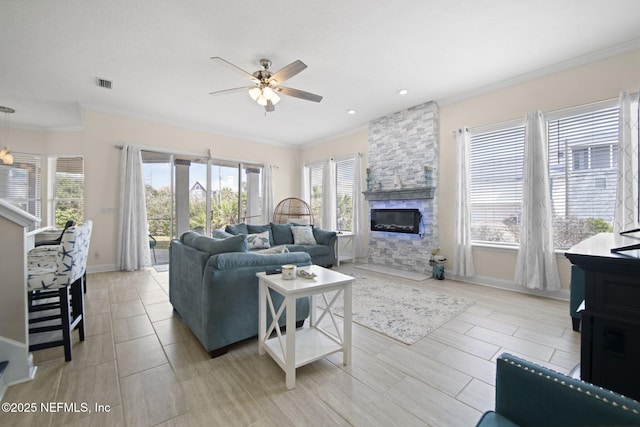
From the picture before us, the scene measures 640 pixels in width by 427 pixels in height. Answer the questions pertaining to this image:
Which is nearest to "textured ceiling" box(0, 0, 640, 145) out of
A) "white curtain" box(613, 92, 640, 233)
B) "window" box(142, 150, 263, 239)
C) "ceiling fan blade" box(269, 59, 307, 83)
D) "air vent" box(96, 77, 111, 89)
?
"air vent" box(96, 77, 111, 89)

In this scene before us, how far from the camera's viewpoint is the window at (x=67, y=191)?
5734 millimetres

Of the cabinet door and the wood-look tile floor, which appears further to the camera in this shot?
the wood-look tile floor

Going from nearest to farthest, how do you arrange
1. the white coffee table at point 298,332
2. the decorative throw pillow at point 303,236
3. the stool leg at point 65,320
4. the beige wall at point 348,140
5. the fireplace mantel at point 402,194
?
1. the white coffee table at point 298,332
2. the stool leg at point 65,320
3. the beige wall at point 348,140
4. the fireplace mantel at point 402,194
5. the decorative throw pillow at point 303,236

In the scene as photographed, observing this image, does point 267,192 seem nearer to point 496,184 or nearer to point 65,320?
point 496,184

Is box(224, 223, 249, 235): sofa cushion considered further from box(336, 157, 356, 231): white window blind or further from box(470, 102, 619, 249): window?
box(470, 102, 619, 249): window

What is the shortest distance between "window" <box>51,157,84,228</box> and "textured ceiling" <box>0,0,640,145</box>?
1.70 m

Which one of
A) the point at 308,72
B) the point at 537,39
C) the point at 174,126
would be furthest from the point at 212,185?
the point at 537,39

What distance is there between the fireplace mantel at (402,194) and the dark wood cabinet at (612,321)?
3641 millimetres

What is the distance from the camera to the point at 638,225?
289 centimetres

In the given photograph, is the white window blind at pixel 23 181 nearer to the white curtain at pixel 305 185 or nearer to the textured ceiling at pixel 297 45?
the textured ceiling at pixel 297 45

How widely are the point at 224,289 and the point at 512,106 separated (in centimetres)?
451

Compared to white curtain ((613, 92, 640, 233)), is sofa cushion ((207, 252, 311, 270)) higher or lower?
lower

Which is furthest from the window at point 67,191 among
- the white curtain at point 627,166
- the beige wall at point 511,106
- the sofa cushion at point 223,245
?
the white curtain at point 627,166

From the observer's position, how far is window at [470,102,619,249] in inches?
126
